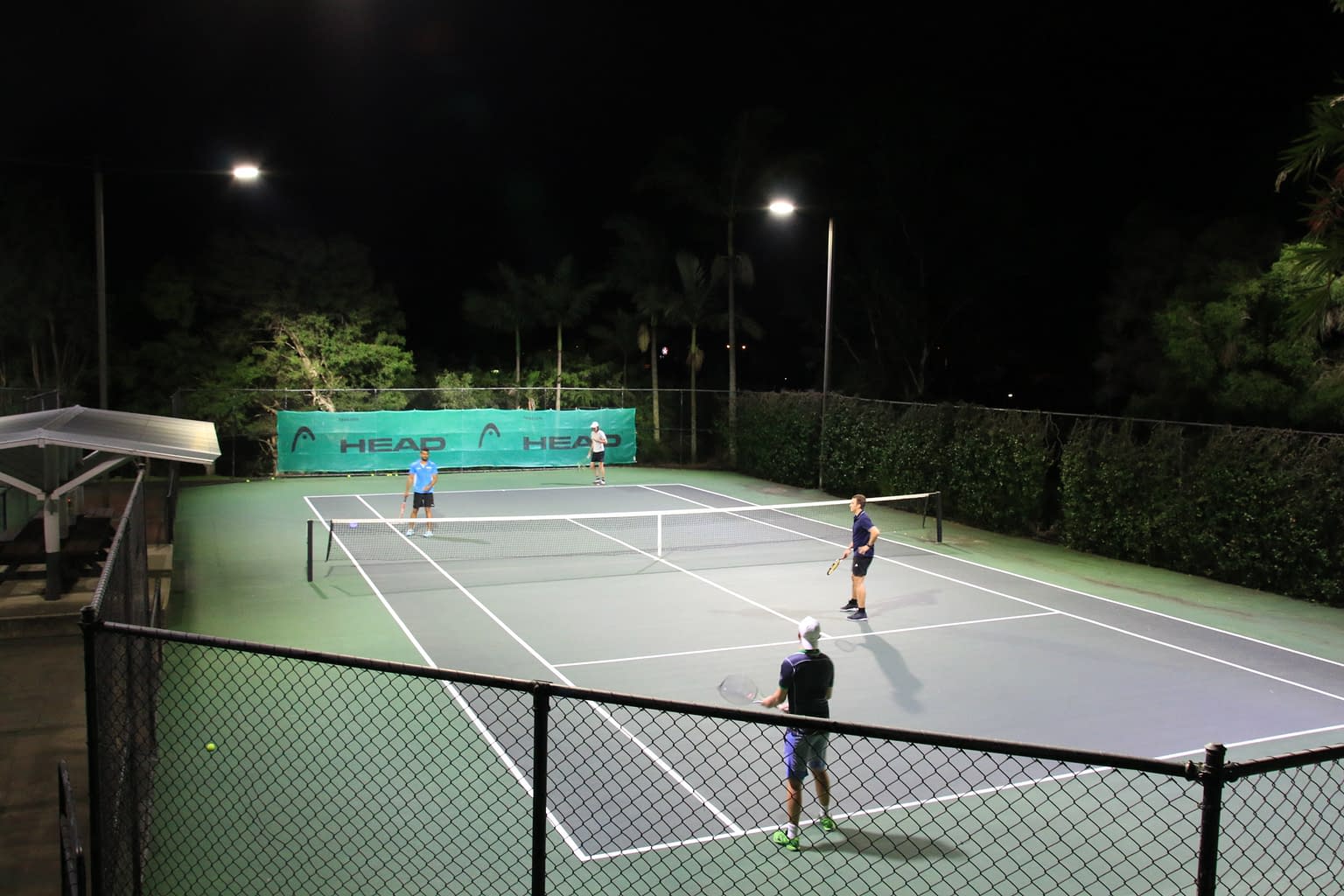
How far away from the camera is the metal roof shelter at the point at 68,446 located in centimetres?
1297

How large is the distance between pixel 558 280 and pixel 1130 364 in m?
19.3

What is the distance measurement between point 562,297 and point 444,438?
28.4ft

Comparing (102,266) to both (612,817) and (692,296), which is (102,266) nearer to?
(612,817)

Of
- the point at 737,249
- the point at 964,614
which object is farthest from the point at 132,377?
the point at 964,614

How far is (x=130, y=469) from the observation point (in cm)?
3384

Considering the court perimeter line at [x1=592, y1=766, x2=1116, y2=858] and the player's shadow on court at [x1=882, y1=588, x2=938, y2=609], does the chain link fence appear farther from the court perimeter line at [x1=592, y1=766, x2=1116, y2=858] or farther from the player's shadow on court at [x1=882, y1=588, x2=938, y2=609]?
the player's shadow on court at [x1=882, y1=588, x2=938, y2=609]

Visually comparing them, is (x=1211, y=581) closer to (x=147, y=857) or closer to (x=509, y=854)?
(x=509, y=854)

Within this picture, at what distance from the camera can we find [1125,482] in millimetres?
20078

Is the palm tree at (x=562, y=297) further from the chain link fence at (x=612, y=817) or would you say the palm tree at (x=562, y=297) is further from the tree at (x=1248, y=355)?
the chain link fence at (x=612, y=817)

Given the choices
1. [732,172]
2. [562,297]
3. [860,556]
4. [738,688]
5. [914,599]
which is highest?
[732,172]

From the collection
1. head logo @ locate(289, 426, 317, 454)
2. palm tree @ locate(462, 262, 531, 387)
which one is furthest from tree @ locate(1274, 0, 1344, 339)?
palm tree @ locate(462, 262, 531, 387)

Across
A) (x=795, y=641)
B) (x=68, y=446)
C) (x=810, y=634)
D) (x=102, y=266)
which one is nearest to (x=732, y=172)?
(x=102, y=266)

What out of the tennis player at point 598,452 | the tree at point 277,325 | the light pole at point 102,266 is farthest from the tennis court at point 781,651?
the tree at point 277,325

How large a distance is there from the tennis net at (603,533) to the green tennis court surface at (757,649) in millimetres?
134
